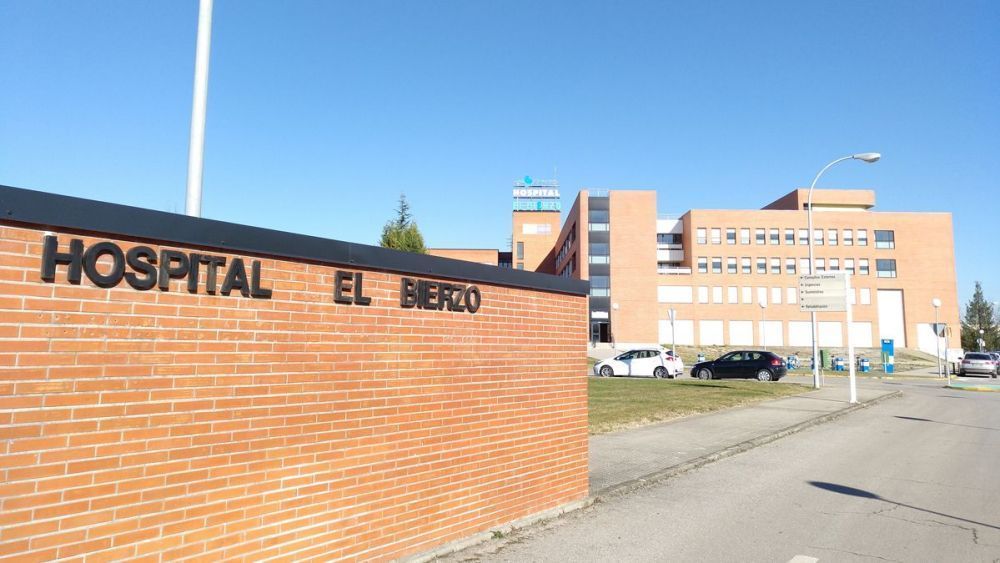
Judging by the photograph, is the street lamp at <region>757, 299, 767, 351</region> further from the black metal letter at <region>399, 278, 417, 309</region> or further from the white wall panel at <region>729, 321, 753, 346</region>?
the black metal letter at <region>399, 278, 417, 309</region>

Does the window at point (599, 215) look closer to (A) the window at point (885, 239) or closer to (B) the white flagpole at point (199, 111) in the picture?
(A) the window at point (885, 239)

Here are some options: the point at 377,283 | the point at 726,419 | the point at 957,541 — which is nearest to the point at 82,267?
the point at 377,283

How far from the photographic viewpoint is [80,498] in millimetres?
3348

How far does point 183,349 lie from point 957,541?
6.87 metres

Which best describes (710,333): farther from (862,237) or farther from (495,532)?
(495,532)

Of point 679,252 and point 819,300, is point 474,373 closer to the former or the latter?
point 819,300

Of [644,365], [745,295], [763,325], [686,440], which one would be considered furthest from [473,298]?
[745,295]

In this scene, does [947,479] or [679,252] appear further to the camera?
[679,252]

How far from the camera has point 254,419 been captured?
4133 mm

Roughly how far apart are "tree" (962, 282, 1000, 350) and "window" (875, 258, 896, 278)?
129ft

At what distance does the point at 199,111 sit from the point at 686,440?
31.5 ft

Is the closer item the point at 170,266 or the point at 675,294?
the point at 170,266

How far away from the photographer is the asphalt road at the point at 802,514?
5.57 m

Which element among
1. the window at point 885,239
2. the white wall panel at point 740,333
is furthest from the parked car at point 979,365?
the window at point 885,239
